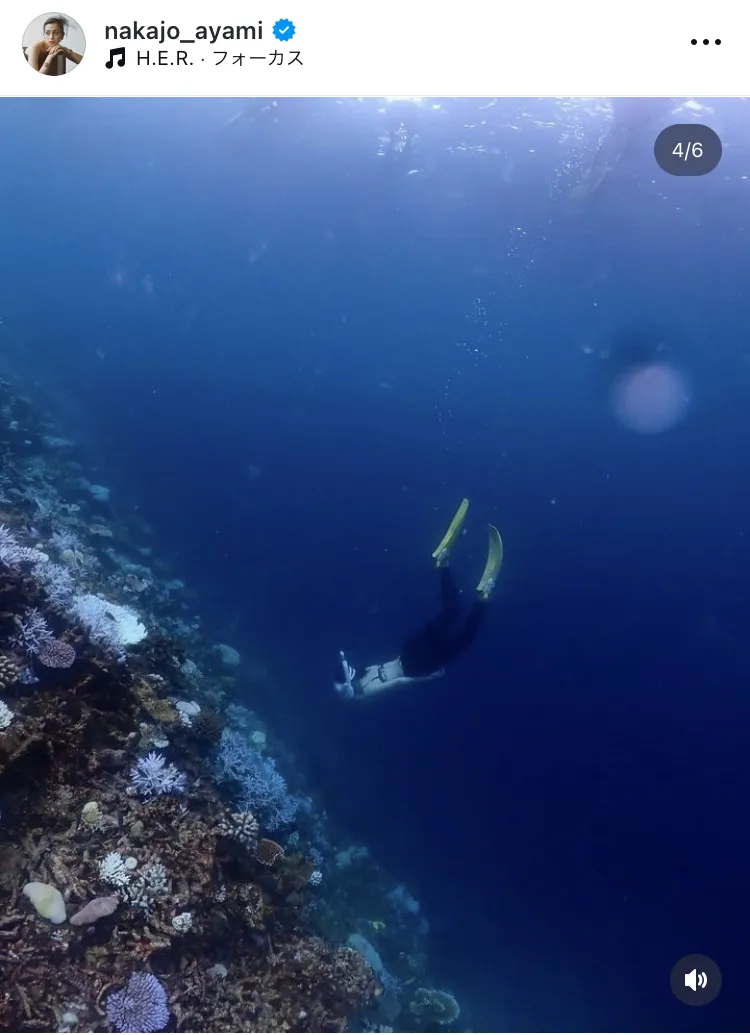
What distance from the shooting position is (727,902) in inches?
622

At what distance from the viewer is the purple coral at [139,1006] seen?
534 centimetres

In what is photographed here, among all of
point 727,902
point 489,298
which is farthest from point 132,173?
point 727,902

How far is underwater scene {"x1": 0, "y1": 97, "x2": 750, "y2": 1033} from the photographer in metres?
6.67

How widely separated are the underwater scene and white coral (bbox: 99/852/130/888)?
2.8 inches

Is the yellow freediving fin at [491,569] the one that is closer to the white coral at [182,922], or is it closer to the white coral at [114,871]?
the white coral at [182,922]
